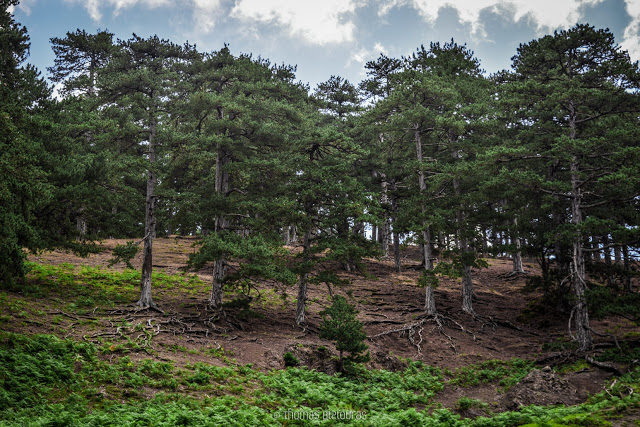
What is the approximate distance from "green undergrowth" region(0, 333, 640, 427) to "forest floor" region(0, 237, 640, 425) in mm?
1024

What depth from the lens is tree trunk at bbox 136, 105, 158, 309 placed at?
57.0ft

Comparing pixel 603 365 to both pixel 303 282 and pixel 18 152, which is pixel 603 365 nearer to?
pixel 303 282

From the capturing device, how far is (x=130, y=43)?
22469mm

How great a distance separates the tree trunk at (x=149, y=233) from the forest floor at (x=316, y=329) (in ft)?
2.31

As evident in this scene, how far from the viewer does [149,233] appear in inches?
712

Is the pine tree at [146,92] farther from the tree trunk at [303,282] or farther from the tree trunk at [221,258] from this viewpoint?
the tree trunk at [303,282]

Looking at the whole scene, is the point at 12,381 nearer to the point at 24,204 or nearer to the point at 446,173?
the point at 24,204

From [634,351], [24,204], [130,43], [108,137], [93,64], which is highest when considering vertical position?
[93,64]

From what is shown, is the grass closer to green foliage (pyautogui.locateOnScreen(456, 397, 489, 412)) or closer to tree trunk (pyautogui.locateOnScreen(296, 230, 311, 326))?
green foliage (pyautogui.locateOnScreen(456, 397, 489, 412))

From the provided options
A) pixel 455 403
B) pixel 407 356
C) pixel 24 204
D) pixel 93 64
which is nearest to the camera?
pixel 24 204

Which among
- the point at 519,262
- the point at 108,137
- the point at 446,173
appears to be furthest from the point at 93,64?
the point at 519,262

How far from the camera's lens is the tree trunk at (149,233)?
57.0 feet

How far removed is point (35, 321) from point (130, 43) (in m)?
16.6

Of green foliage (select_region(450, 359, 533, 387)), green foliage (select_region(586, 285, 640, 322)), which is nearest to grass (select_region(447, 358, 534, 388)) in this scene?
green foliage (select_region(450, 359, 533, 387))
